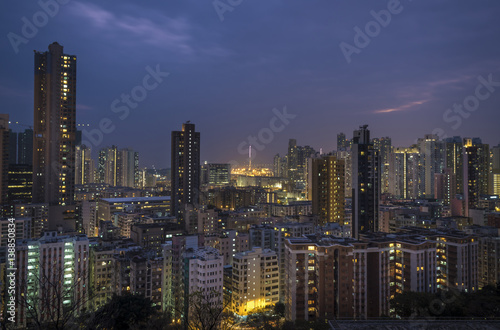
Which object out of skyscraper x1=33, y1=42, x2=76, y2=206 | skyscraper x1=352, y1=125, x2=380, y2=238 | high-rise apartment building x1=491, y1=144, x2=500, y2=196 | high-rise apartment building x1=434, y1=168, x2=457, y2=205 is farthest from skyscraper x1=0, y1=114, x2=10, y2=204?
high-rise apartment building x1=491, y1=144, x2=500, y2=196

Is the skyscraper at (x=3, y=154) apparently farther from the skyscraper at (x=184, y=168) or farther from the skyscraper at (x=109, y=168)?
the skyscraper at (x=109, y=168)

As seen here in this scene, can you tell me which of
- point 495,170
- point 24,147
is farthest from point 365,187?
point 24,147

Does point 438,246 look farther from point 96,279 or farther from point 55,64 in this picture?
point 55,64

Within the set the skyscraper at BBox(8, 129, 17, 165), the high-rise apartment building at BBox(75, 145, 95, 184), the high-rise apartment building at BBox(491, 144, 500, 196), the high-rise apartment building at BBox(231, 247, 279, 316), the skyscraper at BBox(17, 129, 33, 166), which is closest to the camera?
the high-rise apartment building at BBox(231, 247, 279, 316)

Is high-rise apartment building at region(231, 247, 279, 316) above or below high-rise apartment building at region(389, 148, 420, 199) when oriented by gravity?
below

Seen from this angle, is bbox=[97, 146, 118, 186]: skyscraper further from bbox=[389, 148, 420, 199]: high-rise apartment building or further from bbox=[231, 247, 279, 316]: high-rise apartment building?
bbox=[231, 247, 279, 316]: high-rise apartment building

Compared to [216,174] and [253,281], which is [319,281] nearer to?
[253,281]

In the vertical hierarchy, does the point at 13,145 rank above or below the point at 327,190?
above
